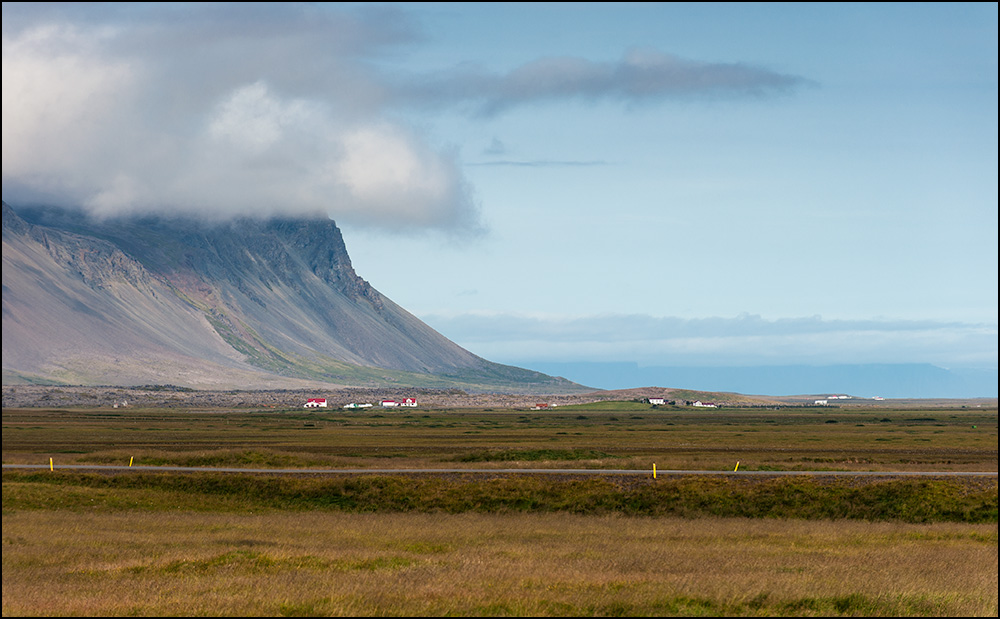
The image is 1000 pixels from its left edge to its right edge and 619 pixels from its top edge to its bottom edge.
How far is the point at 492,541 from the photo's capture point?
3391cm

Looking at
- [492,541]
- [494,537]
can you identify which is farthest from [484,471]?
[492,541]

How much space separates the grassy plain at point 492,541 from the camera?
754 inches

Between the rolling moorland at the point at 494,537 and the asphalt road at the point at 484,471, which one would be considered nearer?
the rolling moorland at the point at 494,537

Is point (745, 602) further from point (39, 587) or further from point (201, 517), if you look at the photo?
point (201, 517)

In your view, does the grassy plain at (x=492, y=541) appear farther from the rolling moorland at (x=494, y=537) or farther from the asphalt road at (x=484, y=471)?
the asphalt road at (x=484, y=471)

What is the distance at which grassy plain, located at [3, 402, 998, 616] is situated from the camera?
1914cm

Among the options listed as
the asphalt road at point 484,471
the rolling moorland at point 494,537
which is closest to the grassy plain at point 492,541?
the rolling moorland at point 494,537

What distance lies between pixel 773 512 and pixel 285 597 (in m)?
31.9

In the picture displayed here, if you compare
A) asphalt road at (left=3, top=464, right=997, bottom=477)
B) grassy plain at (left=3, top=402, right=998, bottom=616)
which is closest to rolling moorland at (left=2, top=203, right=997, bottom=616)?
grassy plain at (left=3, top=402, right=998, bottom=616)

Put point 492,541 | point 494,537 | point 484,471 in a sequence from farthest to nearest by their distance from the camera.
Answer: point 484,471, point 494,537, point 492,541

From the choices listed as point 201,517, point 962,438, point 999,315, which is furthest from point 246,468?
point 962,438

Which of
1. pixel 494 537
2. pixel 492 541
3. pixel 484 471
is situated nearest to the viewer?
pixel 492 541

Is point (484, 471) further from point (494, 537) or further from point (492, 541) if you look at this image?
point (492, 541)

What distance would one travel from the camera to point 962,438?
12238 centimetres
